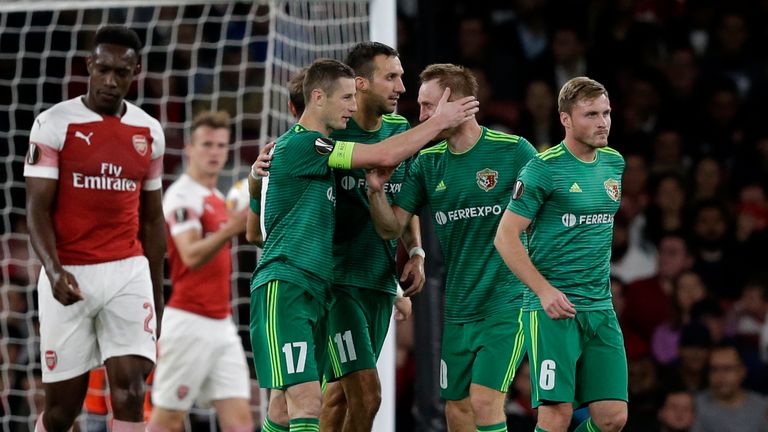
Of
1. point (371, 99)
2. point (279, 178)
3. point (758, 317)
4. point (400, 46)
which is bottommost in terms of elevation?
point (758, 317)

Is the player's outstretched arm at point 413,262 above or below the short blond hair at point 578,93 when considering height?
below

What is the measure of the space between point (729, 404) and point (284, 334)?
4407 millimetres

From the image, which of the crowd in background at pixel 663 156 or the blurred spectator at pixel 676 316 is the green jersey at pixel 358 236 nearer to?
the crowd in background at pixel 663 156

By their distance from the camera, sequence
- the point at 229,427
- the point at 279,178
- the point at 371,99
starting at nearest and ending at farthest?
1. the point at 279,178
2. the point at 371,99
3. the point at 229,427

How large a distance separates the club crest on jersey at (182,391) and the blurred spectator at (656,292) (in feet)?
11.1

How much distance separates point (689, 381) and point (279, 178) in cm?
471

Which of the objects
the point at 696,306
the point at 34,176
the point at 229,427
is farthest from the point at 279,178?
the point at 696,306

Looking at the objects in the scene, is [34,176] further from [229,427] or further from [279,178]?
[229,427]

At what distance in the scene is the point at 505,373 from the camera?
5707 mm

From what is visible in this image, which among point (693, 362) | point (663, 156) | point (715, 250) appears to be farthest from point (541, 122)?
point (693, 362)

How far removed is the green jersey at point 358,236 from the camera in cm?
590

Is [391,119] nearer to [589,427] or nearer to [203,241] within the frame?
[589,427]

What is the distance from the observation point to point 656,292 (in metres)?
9.66

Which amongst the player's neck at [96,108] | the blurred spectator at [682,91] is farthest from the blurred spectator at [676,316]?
the player's neck at [96,108]
